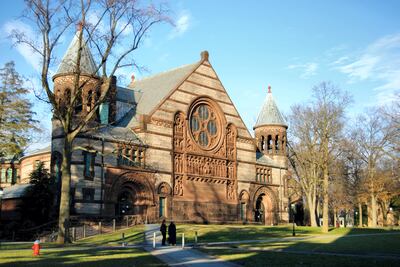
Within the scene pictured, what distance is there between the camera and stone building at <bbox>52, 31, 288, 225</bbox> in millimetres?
41062

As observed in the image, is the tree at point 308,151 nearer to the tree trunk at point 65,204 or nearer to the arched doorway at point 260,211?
the arched doorway at point 260,211

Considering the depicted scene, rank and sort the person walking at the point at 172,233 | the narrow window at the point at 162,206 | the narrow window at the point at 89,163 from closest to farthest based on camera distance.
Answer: the person walking at the point at 172,233 → the narrow window at the point at 89,163 → the narrow window at the point at 162,206

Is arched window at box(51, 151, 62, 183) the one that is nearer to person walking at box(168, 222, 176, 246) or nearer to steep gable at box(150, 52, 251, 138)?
steep gable at box(150, 52, 251, 138)

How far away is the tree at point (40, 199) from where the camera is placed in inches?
1544

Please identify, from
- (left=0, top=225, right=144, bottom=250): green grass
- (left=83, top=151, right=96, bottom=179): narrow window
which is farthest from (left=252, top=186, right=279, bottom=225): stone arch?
(left=83, top=151, right=96, bottom=179): narrow window

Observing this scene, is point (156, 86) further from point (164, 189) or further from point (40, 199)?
point (40, 199)

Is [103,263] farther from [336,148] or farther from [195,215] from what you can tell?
[336,148]

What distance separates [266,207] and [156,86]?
63.7 ft

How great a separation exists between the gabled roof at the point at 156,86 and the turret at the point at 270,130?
1329 cm

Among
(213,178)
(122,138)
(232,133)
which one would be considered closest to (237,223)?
(213,178)

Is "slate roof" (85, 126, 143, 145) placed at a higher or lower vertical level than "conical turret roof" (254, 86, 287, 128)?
lower

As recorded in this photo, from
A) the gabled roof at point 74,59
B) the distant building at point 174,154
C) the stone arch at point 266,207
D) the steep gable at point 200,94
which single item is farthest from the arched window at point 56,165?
the stone arch at point 266,207

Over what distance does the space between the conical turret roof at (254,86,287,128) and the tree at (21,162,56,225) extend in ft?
98.4

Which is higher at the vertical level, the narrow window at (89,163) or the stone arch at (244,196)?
the narrow window at (89,163)
